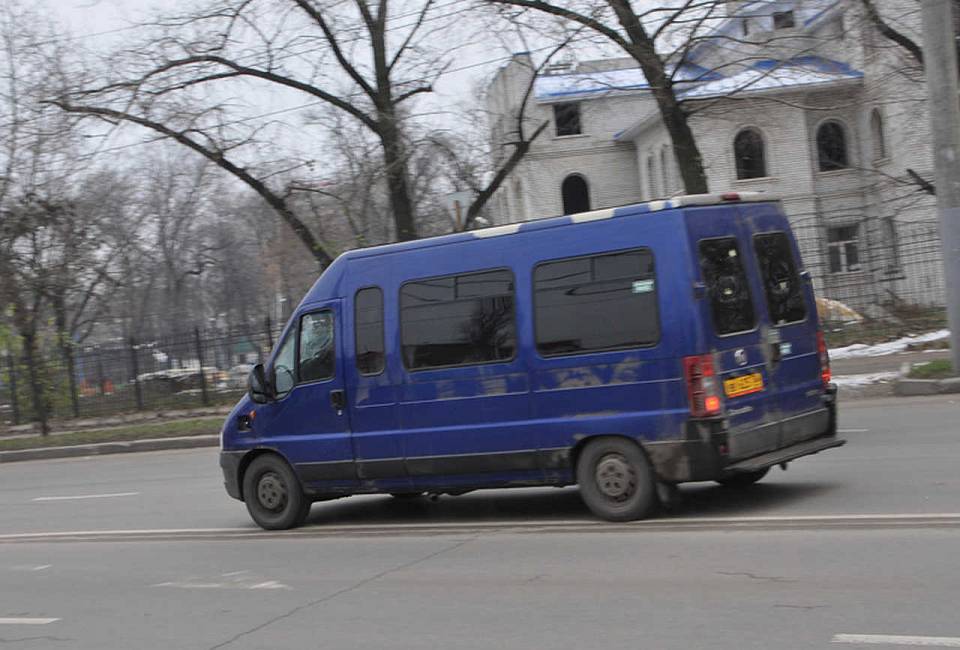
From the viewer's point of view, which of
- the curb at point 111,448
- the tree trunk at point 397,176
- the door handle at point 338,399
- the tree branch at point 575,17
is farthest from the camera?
the tree trunk at point 397,176

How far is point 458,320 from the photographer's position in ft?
29.3

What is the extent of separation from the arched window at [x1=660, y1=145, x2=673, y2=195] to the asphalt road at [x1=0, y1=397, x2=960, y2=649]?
3591 centimetres

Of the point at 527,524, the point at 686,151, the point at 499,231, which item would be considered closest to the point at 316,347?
the point at 499,231

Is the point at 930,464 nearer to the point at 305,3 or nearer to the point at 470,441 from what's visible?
the point at 470,441

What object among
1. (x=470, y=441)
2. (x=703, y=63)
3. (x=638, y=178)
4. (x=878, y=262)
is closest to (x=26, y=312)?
(x=703, y=63)

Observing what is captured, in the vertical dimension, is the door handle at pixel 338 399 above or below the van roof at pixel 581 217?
below

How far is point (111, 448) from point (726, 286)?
1687cm

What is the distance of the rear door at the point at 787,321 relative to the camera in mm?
8508

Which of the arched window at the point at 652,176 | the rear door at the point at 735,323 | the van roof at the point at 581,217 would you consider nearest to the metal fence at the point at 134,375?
the van roof at the point at 581,217

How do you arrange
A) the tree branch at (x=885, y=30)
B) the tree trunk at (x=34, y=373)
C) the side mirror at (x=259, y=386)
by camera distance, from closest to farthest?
the side mirror at (x=259, y=386) → the tree branch at (x=885, y=30) → the tree trunk at (x=34, y=373)

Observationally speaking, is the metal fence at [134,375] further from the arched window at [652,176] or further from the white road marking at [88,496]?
the arched window at [652,176]

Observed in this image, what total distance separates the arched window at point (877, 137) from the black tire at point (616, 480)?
116 ft

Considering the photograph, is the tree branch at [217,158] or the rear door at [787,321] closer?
the rear door at [787,321]

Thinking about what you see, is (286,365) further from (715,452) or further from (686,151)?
(686,151)
